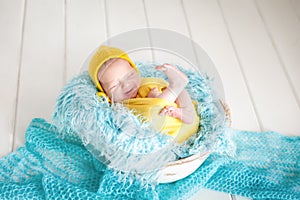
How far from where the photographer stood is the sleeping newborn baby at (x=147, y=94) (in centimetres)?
88

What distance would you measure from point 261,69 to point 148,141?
2.13 ft

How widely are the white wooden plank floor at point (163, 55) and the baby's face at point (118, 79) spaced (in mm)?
283

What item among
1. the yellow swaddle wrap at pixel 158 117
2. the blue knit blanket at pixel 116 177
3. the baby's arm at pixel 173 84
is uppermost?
the baby's arm at pixel 173 84

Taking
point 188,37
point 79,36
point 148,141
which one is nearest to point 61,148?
point 148,141

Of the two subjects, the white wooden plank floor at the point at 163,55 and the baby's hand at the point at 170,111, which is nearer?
the baby's hand at the point at 170,111

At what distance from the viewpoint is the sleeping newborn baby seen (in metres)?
0.88

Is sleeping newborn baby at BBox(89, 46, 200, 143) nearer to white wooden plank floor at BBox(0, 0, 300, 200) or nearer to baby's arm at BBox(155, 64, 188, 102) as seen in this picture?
baby's arm at BBox(155, 64, 188, 102)

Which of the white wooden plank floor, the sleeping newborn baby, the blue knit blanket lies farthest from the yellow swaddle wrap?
the white wooden plank floor

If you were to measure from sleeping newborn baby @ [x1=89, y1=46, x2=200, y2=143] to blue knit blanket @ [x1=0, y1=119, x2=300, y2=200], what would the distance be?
0.14 meters

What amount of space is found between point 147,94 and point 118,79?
3.6 inches

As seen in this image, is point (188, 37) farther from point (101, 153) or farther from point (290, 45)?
point (101, 153)

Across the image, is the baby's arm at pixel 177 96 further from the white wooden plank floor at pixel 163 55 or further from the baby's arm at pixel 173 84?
the white wooden plank floor at pixel 163 55

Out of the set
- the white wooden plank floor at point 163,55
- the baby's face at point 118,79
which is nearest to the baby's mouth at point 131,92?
the baby's face at point 118,79

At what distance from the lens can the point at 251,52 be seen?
133 centimetres
